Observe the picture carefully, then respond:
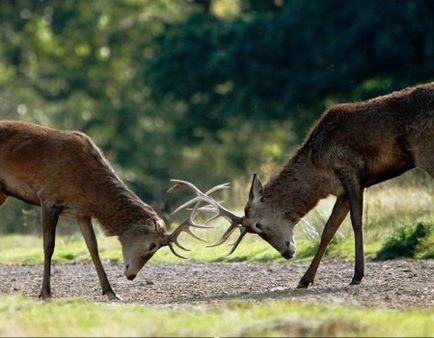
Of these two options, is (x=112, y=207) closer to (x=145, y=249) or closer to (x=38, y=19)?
(x=145, y=249)

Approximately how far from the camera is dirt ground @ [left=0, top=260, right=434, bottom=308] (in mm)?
14953

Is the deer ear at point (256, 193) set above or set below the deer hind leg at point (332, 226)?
above

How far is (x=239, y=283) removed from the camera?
693 inches

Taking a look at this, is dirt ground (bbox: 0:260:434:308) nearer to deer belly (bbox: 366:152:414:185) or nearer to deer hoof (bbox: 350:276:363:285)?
deer hoof (bbox: 350:276:363:285)

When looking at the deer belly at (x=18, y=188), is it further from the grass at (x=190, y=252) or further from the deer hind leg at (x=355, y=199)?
the grass at (x=190, y=252)

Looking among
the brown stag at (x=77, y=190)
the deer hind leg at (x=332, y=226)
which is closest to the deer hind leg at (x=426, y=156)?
the deer hind leg at (x=332, y=226)

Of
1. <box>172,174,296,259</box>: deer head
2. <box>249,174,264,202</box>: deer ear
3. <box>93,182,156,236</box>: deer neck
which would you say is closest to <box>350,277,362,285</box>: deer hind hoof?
<box>172,174,296,259</box>: deer head

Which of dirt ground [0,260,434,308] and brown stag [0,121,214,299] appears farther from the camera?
brown stag [0,121,214,299]

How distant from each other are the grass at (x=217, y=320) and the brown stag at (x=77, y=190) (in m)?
2.88

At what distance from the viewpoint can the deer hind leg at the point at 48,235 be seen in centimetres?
1616

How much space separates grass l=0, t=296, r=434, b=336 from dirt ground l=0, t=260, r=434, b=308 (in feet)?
3.51

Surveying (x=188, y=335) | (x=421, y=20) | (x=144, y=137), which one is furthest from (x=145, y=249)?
(x=144, y=137)

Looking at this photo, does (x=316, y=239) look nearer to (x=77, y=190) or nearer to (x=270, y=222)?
(x=270, y=222)

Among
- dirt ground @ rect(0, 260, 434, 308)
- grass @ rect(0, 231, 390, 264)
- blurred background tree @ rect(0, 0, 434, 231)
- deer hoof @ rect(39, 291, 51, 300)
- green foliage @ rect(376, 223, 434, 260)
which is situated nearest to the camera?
dirt ground @ rect(0, 260, 434, 308)
